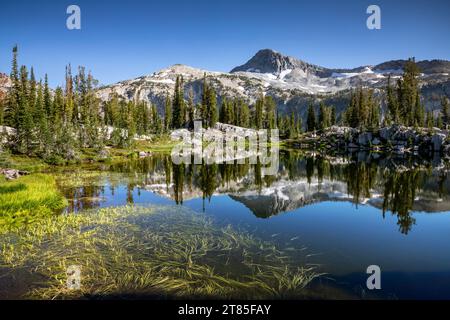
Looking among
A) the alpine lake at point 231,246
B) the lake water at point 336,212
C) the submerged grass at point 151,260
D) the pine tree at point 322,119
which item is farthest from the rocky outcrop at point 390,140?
the submerged grass at point 151,260

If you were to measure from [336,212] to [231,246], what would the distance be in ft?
38.8

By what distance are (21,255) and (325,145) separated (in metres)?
113

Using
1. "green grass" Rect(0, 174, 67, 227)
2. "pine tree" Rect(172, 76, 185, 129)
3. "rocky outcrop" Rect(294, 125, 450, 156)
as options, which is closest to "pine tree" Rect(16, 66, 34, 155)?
"green grass" Rect(0, 174, 67, 227)

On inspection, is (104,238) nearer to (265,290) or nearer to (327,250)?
(265,290)

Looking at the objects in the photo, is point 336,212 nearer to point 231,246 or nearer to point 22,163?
point 231,246

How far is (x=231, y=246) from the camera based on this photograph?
15375 millimetres

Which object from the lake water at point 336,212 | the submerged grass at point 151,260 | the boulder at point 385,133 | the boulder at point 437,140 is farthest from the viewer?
the boulder at point 385,133

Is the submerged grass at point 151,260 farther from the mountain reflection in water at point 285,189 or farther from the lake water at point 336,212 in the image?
the mountain reflection in water at point 285,189

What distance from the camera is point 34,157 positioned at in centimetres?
5278

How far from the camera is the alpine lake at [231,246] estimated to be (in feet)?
A: 36.6

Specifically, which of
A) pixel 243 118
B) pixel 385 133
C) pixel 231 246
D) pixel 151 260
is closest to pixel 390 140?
pixel 385 133

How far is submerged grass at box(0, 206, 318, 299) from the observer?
10.9 meters

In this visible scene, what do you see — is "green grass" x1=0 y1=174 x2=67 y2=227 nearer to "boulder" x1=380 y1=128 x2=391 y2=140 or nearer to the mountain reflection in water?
the mountain reflection in water

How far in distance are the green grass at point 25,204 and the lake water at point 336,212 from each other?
154 centimetres
